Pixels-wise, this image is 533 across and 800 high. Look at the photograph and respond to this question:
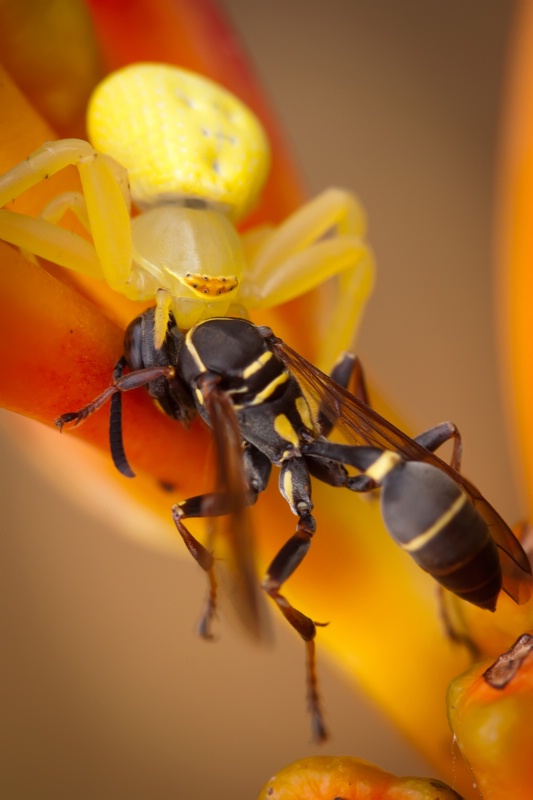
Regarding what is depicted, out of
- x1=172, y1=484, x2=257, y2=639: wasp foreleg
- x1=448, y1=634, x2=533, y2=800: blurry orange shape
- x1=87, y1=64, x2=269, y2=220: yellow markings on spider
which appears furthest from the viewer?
x1=87, y1=64, x2=269, y2=220: yellow markings on spider

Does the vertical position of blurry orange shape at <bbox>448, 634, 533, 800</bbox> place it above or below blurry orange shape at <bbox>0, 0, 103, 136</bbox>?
below

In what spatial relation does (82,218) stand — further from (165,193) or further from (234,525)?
(234,525)

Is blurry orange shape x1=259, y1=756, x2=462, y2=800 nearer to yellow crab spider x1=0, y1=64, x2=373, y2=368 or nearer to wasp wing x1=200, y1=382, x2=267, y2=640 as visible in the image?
wasp wing x1=200, y1=382, x2=267, y2=640

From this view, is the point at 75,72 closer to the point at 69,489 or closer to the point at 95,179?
A: the point at 95,179

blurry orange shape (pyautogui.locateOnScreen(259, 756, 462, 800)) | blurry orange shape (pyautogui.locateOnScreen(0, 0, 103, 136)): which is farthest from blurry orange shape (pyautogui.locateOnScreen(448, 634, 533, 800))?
blurry orange shape (pyautogui.locateOnScreen(0, 0, 103, 136))

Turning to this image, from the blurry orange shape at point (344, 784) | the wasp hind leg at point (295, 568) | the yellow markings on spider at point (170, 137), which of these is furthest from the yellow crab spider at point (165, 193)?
the blurry orange shape at point (344, 784)

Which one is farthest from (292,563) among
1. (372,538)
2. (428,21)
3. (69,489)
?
(428,21)

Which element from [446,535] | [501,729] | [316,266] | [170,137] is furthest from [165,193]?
[501,729]
